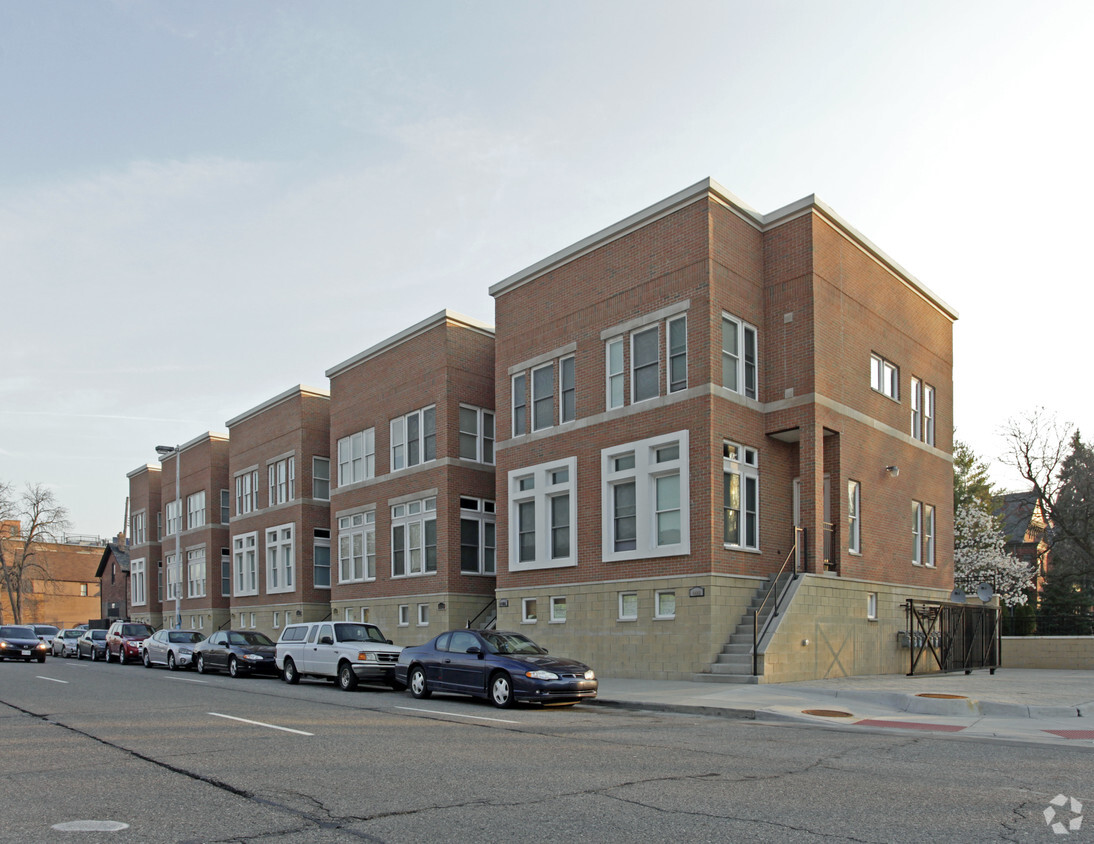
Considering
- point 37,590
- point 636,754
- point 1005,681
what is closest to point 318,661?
point 636,754

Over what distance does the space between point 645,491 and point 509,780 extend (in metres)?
15.6

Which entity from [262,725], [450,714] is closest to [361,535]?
[450,714]

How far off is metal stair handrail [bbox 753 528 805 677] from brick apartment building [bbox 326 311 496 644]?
1182 cm

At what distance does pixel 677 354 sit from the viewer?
24.7m

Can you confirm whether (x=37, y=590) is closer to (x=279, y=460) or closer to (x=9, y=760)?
(x=279, y=460)

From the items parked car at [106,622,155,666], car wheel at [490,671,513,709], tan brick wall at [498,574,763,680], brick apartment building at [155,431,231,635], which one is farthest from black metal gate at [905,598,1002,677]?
brick apartment building at [155,431,231,635]

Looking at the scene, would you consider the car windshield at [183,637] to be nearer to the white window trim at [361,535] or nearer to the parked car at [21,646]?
the parked car at [21,646]

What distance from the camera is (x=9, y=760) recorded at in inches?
417

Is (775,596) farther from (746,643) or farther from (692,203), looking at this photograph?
(692,203)

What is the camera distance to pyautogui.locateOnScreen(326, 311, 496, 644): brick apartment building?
33.1 metres

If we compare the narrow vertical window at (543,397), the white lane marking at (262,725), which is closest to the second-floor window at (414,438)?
the narrow vertical window at (543,397)

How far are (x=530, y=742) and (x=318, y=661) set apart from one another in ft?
42.0

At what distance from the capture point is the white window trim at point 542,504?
1057 inches

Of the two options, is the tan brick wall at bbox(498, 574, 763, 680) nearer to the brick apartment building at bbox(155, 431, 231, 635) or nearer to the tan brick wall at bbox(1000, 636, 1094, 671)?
the tan brick wall at bbox(1000, 636, 1094, 671)
